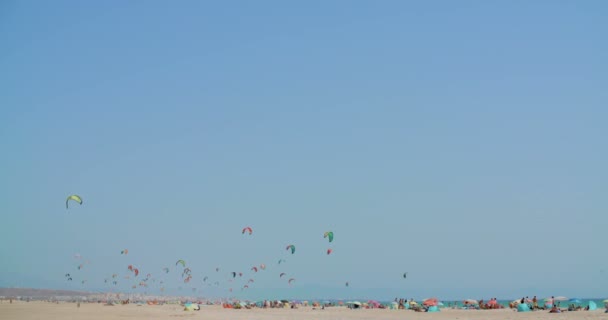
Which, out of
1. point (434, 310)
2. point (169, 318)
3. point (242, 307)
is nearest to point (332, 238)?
point (434, 310)

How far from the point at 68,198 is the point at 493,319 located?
2169cm

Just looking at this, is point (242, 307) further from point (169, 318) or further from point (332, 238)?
point (169, 318)

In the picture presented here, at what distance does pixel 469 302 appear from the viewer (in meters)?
49.1

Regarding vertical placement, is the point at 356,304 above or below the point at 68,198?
below

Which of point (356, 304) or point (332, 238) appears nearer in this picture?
point (332, 238)

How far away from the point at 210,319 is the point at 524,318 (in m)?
15.4

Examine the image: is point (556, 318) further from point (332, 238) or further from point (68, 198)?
point (68, 198)

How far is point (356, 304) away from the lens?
5022 cm

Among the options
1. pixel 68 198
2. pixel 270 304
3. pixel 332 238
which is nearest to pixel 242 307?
pixel 270 304

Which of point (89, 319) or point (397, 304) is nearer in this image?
point (89, 319)

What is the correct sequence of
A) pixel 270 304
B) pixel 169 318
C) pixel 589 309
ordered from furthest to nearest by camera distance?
1. pixel 270 304
2. pixel 589 309
3. pixel 169 318

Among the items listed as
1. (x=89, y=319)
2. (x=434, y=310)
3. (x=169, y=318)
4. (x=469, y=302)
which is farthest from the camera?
(x=469, y=302)

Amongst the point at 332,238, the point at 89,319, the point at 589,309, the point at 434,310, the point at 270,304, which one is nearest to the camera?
the point at 89,319

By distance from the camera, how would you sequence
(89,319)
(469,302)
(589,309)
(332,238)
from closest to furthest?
(89,319)
(589,309)
(332,238)
(469,302)
